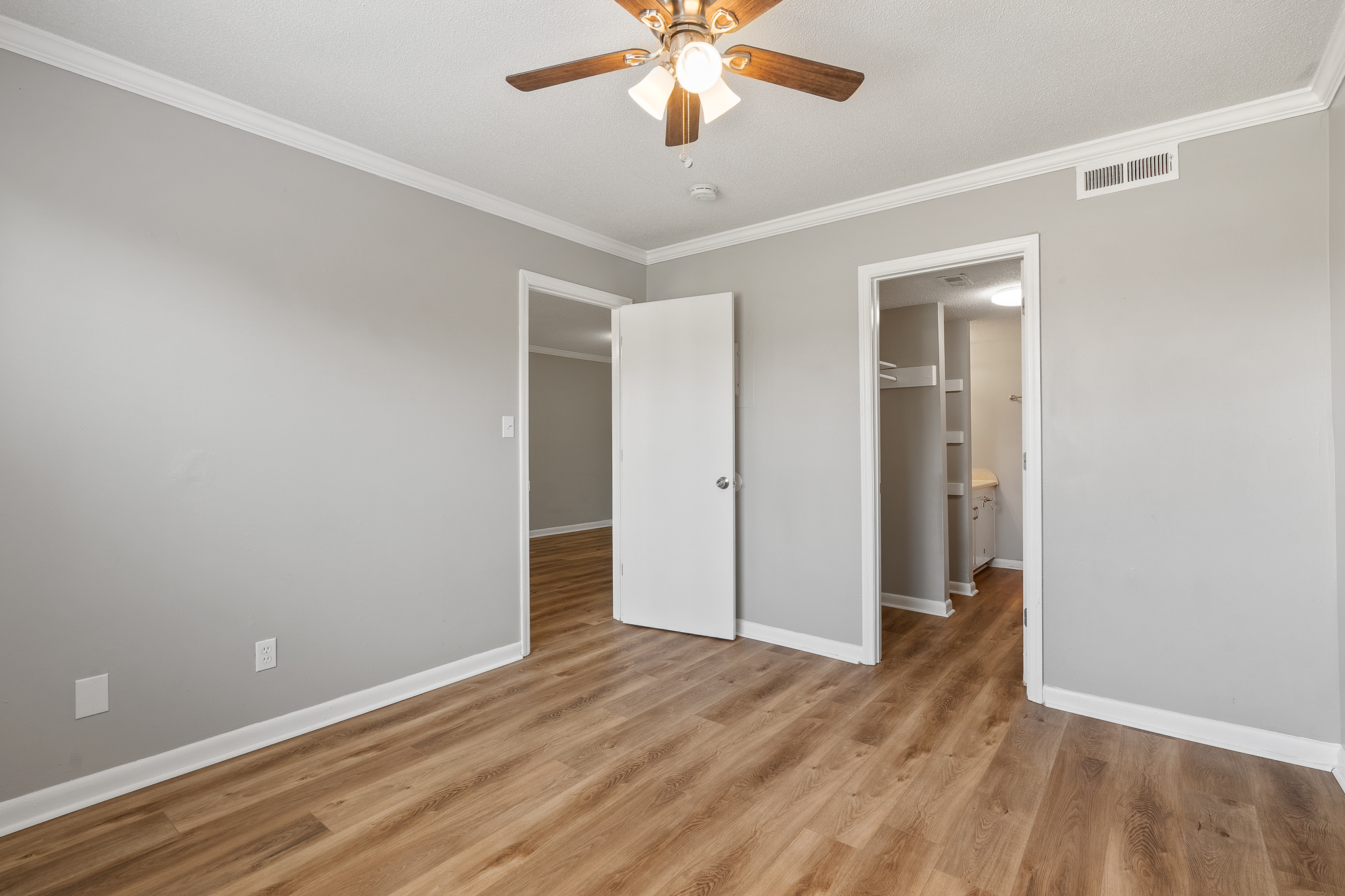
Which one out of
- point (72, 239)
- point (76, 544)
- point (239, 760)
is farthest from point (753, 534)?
point (72, 239)

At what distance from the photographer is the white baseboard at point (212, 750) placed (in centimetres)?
204

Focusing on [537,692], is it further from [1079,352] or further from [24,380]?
[1079,352]

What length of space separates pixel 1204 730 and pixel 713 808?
2.05 metres

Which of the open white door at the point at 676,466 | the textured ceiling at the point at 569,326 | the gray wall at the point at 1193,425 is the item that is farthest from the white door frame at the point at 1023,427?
the textured ceiling at the point at 569,326

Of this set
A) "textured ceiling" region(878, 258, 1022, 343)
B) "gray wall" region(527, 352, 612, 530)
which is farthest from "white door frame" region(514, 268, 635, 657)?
"gray wall" region(527, 352, 612, 530)

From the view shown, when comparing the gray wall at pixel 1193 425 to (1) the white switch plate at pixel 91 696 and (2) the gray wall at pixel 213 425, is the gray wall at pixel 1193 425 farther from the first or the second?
(1) the white switch plate at pixel 91 696

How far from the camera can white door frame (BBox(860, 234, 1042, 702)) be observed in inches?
116

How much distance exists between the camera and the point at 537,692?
3.08m

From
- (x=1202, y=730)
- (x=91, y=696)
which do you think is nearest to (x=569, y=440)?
(x=91, y=696)

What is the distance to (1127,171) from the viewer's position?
274 centimetres

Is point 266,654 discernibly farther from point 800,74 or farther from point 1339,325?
point 1339,325

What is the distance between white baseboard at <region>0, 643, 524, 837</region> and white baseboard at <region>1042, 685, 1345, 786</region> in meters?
2.84

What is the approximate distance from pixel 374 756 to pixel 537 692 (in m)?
0.79

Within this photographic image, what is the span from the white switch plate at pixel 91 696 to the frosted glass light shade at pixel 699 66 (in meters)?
2.68
